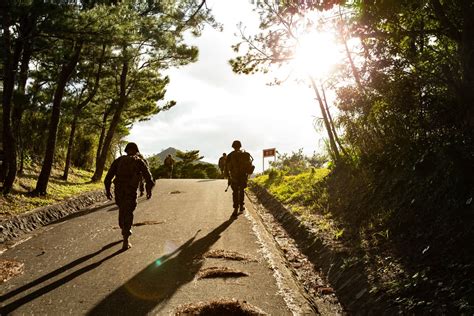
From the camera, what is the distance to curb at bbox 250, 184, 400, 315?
4578 millimetres

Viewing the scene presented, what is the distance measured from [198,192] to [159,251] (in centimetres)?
1016

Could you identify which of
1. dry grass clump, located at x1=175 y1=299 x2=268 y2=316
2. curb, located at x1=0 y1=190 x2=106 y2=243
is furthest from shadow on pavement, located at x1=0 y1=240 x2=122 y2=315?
curb, located at x1=0 y1=190 x2=106 y2=243

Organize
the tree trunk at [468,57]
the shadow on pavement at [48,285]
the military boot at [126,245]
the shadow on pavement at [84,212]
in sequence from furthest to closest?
the shadow on pavement at [84,212] → the military boot at [126,245] → the tree trunk at [468,57] → the shadow on pavement at [48,285]

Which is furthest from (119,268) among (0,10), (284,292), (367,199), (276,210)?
(0,10)

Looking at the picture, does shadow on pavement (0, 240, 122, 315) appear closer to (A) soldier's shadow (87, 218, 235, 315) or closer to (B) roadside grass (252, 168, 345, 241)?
(A) soldier's shadow (87, 218, 235, 315)

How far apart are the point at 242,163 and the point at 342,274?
6347mm

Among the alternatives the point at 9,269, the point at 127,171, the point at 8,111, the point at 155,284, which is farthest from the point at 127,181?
the point at 8,111

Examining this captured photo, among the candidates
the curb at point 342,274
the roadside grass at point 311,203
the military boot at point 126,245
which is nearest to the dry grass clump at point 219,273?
the curb at point 342,274

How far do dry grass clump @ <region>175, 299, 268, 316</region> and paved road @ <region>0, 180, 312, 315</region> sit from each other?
129 millimetres

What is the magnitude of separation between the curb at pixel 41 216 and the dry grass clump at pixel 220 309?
5506mm

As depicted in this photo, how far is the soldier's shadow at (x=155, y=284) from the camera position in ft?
15.4

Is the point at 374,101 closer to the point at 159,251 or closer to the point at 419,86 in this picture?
the point at 419,86

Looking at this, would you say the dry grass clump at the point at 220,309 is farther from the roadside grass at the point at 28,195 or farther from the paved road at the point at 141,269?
the roadside grass at the point at 28,195

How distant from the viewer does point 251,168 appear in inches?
472
